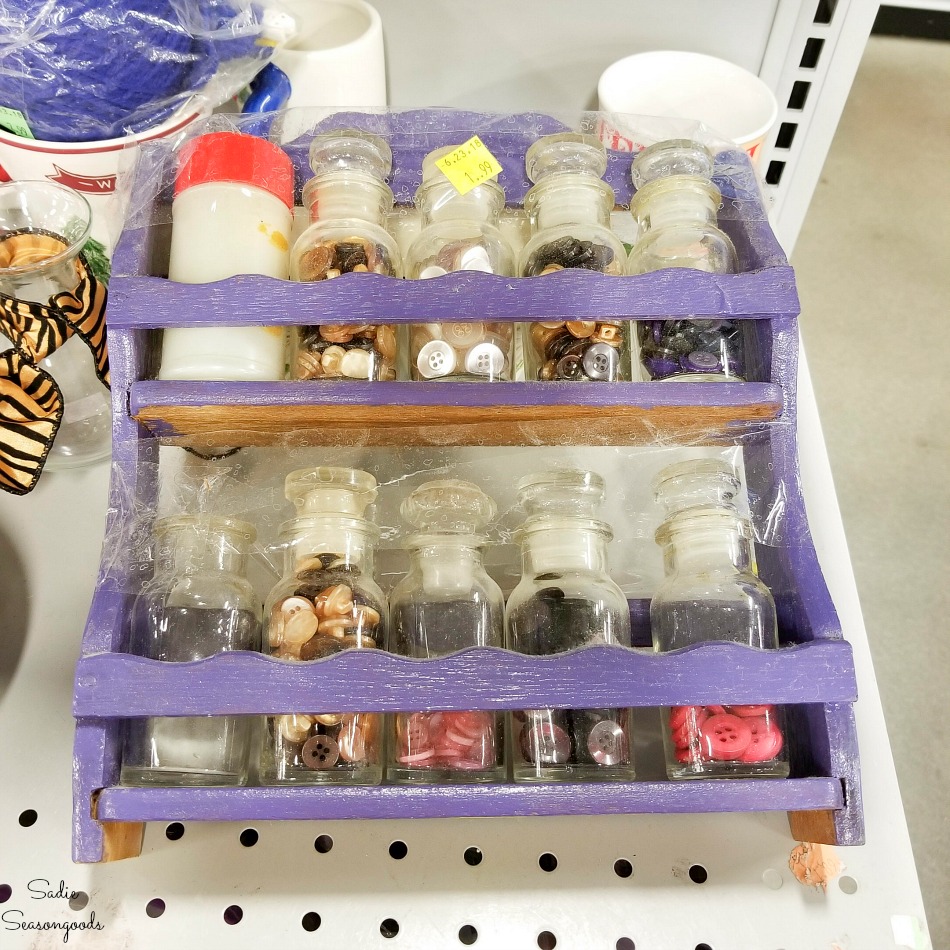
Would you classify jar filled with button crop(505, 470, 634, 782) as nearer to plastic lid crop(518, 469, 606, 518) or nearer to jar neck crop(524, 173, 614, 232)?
plastic lid crop(518, 469, 606, 518)

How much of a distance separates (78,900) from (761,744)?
46 cm

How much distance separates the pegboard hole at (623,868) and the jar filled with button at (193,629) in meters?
0.26

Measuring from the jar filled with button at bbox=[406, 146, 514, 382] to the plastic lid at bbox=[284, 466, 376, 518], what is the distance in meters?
0.09

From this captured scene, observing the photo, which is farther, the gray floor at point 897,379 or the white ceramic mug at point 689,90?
the gray floor at point 897,379

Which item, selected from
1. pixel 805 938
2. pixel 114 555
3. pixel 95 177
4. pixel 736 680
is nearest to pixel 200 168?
pixel 95 177

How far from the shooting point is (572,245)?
0.56 meters

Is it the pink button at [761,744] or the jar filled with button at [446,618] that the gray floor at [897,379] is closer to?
the pink button at [761,744]

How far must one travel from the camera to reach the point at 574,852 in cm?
54

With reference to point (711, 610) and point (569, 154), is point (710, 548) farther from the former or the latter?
point (569, 154)

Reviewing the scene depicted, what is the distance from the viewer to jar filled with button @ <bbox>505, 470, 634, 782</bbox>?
494 mm

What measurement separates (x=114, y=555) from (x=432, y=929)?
324mm

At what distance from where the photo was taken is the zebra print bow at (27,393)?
50 cm

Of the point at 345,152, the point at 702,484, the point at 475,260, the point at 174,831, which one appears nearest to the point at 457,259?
the point at 475,260

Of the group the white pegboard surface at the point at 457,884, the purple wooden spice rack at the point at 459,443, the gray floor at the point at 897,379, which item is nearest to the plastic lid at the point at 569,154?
the purple wooden spice rack at the point at 459,443
